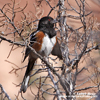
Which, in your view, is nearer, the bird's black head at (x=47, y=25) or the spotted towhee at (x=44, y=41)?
the spotted towhee at (x=44, y=41)

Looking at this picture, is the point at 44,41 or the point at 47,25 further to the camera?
the point at 47,25

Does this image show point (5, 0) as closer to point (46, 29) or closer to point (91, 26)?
point (46, 29)

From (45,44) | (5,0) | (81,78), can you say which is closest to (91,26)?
(81,78)

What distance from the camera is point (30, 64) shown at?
2.71 metres

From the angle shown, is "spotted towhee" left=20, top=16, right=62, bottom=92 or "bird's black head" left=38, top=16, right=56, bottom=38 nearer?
"spotted towhee" left=20, top=16, right=62, bottom=92

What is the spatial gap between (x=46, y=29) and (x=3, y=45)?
16.0 feet

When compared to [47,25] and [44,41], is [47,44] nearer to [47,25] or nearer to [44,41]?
[44,41]

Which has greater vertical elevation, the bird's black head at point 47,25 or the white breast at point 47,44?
the bird's black head at point 47,25

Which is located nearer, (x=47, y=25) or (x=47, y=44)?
(x=47, y=44)

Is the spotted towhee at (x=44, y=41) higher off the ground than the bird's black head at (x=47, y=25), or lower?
lower

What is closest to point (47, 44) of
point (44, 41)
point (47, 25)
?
→ point (44, 41)

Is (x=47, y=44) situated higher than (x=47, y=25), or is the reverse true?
(x=47, y=25)

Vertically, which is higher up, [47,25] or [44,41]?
[47,25]

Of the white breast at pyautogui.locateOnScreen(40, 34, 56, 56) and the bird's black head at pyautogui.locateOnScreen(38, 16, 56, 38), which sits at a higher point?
the bird's black head at pyautogui.locateOnScreen(38, 16, 56, 38)
